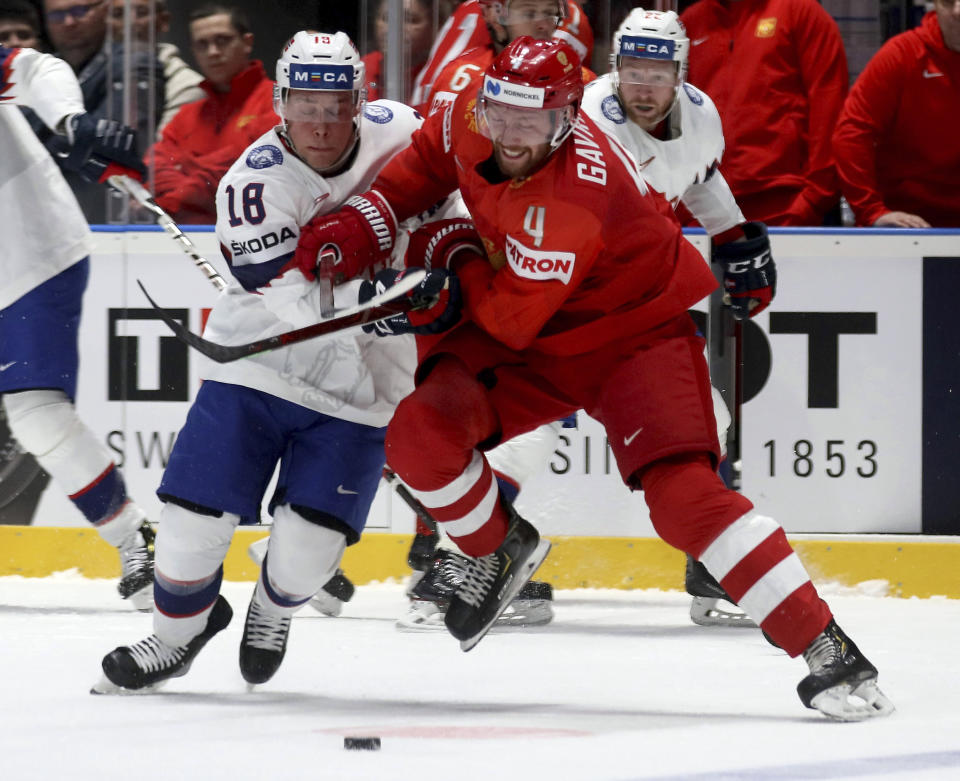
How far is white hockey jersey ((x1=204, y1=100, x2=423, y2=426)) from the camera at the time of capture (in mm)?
2760

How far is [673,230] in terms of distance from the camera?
2811 millimetres

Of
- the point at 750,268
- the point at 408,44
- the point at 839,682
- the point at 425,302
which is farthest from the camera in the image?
the point at 408,44

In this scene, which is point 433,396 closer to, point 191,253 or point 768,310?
point 191,253

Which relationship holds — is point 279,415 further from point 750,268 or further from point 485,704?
point 750,268

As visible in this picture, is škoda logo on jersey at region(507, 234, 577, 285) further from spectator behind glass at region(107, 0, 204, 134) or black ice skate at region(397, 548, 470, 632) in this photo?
spectator behind glass at region(107, 0, 204, 134)

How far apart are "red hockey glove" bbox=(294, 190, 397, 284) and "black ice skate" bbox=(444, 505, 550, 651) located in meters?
0.52

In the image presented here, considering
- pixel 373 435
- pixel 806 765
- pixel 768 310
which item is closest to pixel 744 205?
pixel 768 310

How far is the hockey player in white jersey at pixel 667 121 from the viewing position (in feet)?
12.2

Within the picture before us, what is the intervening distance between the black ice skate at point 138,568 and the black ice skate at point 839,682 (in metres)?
1.83

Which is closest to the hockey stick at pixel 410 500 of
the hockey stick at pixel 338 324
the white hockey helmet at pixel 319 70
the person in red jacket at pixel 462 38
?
the person in red jacket at pixel 462 38

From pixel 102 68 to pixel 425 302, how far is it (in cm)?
224

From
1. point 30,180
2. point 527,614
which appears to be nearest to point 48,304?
point 30,180

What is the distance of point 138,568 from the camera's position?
12.7 feet

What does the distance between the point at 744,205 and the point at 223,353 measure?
2020 mm
